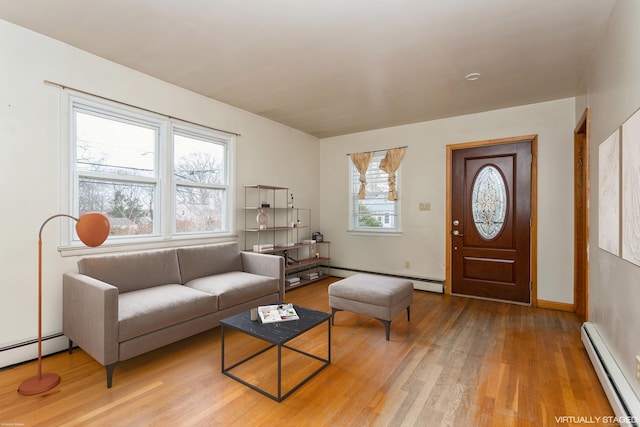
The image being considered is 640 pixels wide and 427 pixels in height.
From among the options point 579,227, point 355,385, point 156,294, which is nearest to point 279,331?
point 355,385

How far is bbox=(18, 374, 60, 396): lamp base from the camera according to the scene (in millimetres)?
1982

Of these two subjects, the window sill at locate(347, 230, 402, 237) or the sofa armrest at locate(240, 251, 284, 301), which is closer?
the sofa armrest at locate(240, 251, 284, 301)

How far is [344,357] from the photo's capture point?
2477mm

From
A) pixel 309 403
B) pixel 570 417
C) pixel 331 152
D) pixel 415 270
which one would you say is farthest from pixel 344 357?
pixel 331 152

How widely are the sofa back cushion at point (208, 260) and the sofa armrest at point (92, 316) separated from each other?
912mm

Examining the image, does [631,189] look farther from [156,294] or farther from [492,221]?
[156,294]

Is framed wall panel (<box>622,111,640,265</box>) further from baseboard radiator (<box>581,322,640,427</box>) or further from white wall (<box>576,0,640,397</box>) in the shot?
baseboard radiator (<box>581,322,640,427</box>)

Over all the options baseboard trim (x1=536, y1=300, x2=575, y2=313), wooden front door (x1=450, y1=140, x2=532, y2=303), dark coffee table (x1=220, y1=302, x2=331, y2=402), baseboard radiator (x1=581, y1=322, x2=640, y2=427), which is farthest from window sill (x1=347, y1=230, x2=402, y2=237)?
dark coffee table (x1=220, y1=302, x2=331, y2=402)

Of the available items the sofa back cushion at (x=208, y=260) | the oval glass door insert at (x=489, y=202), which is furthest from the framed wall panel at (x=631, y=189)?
the sofa back cushion at (x=208, y=260)

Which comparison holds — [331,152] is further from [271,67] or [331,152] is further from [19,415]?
[19,415]

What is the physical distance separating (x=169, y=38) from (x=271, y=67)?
0.89m

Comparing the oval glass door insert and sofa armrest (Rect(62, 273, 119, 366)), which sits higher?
the oval glass door insert

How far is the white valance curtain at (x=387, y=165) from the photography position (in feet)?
15.9

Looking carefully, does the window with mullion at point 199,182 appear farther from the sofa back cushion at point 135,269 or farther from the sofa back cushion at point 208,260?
the sofa back cushion at point 135,269
